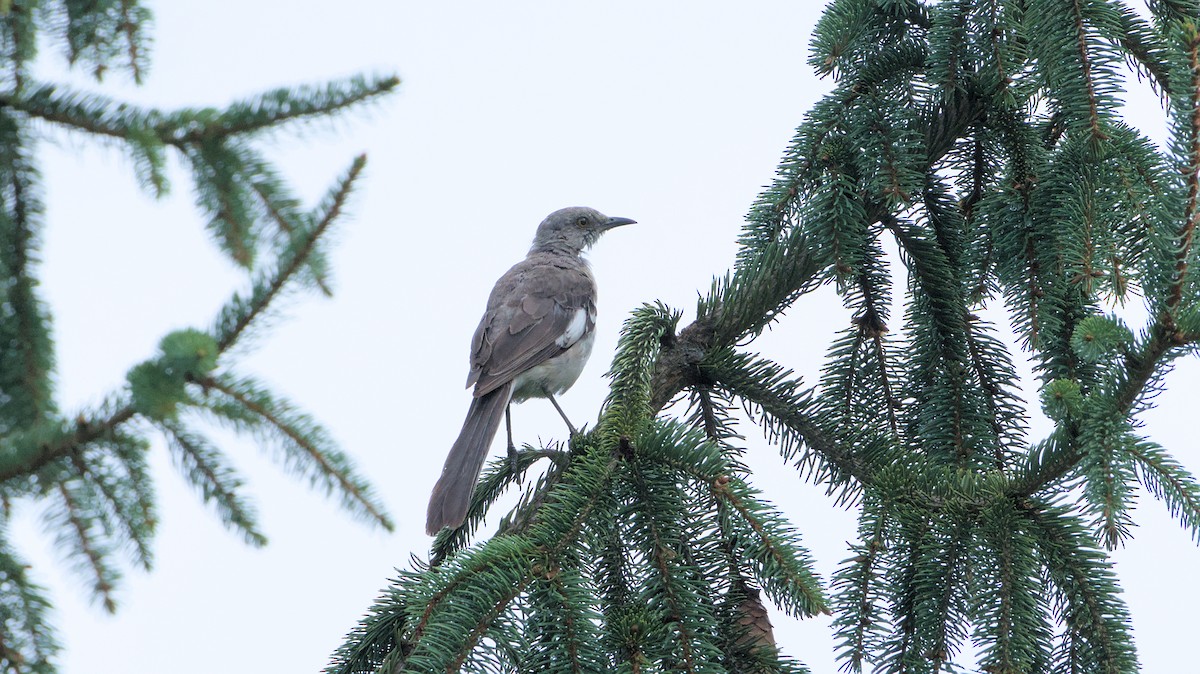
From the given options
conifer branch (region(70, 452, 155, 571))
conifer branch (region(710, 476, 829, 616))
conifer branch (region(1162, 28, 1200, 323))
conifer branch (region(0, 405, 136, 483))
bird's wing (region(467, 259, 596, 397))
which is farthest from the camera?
bird's wing (region(467, 259, 596, 397))

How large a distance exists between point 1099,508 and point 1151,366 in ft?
1.00

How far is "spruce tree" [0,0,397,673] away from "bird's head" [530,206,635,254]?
5.07m

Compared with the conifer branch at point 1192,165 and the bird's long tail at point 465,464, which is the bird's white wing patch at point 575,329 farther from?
the conifer branch at point 1192,165

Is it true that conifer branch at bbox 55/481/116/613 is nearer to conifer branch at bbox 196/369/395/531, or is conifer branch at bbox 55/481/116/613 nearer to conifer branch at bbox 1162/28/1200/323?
conifer branch at bbox 196/369/395/531

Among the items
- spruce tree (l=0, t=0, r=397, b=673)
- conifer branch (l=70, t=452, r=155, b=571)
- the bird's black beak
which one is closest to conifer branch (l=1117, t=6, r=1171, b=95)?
spruce tree (l=0, t=0, r=397, b=673)

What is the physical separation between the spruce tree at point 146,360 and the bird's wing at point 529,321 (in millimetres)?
2853

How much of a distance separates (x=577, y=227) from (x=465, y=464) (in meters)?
3.63

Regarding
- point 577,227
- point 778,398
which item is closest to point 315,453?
point 778,398

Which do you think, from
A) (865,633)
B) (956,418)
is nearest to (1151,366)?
(865,633)

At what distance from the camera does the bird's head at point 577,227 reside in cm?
712

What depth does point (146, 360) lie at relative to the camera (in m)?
1.36

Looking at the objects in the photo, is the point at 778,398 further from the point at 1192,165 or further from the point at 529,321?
the point at 529,321

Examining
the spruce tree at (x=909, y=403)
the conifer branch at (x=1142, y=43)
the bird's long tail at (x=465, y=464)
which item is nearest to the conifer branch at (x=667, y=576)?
the spruce tree at (x=909, y=403)

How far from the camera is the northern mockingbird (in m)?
4.42
